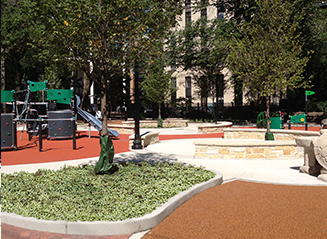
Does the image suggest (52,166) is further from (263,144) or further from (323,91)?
(323,91)

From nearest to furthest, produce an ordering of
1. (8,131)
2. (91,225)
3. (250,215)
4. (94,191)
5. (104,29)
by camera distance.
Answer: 1. (91,225)
2. (250,215)
3. (94,191)
4. (104,29)
5. (8,131)

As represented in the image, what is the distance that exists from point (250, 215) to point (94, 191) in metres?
3.01

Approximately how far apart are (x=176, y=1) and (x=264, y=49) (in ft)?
26.2

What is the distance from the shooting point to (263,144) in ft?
34.2

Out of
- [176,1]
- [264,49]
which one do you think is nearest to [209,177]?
[176,1]

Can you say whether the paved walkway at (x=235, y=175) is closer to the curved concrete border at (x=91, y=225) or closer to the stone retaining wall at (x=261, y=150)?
the curved concrete border at (x=91, y=225)

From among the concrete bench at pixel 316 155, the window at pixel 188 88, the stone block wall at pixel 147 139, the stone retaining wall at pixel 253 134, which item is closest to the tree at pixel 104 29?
the concrete bench at pixel 316 155

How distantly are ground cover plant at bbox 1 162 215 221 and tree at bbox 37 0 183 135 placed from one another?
4.73ft

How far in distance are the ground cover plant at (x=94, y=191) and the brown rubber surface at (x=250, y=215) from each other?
0.53 meters

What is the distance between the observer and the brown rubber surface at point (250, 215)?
4.62m

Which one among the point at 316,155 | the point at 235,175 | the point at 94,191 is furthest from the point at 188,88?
the point at 94,191

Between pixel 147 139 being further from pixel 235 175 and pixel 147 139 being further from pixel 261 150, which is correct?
pixel 235 175

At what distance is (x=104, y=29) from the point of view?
7598 mm

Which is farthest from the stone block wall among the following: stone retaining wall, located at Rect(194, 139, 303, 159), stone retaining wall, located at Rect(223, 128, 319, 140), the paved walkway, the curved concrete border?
the curved concrete border
